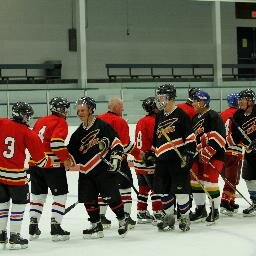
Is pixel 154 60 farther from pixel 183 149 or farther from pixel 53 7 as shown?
pixel 183 149

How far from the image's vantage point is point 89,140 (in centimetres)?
528

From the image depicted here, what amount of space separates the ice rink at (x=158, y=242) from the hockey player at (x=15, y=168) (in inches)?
9.1

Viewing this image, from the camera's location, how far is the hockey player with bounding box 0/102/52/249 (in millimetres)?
4879

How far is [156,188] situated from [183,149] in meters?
0.42

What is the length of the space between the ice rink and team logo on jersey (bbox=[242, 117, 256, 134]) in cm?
91

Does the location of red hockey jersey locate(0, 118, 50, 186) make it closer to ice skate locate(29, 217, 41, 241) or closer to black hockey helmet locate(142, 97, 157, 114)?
ice skate locate(29, 217, 41, 241)

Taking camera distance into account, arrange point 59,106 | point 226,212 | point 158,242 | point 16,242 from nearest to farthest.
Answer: point 16,242 → point 158,242 → point 59,106 → point 226,212

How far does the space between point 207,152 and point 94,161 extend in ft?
3.93

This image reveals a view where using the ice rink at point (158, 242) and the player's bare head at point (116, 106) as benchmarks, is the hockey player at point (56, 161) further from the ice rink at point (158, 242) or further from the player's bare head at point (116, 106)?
the player's bare head at point (116, 106)

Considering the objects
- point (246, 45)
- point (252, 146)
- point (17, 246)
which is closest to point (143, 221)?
point (252, 146)

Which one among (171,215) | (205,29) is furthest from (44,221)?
(205,29)

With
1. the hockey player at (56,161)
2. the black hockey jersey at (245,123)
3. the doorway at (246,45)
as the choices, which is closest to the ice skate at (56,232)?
the hockey player at (56,161)

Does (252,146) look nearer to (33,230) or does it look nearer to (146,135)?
(146,135)

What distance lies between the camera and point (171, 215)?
5555 mm
